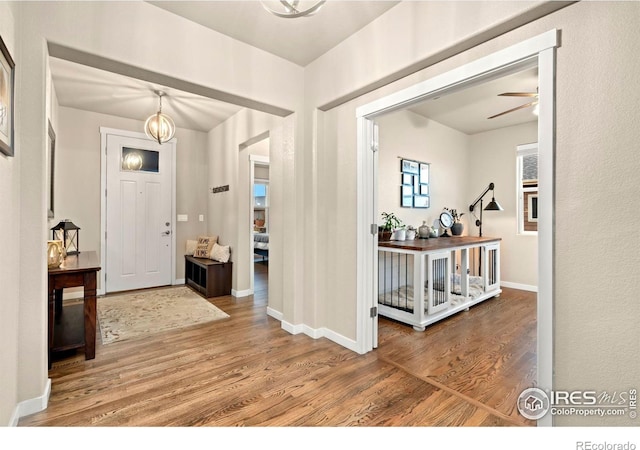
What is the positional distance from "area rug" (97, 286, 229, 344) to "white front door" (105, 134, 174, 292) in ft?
1.35

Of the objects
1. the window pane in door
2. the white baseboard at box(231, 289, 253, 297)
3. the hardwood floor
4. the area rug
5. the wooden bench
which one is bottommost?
the hardwood floor

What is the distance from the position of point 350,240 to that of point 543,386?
156 cm

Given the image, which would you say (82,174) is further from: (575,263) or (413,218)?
(575,263)

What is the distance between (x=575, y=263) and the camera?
1.45 metres

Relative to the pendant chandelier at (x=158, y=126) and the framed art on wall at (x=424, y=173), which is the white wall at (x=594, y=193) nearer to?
the framed art on wall at (x=424, y=173)

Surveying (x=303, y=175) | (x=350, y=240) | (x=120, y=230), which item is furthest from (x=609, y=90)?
(x=120, y=230)

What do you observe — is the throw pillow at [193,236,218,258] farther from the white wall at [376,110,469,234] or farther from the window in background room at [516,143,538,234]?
the window in background room at [516,143,538,234]

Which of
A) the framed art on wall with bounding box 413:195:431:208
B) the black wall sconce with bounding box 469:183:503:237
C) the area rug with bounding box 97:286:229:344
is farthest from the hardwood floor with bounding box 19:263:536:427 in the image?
the black wall sconce with bounding box 469:183:503:237

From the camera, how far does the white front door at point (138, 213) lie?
14.8 feet

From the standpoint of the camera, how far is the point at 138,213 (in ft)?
15.4

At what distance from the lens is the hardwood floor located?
5.65 feet

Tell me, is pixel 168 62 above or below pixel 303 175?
above

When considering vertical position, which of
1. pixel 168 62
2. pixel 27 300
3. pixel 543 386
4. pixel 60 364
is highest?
pixel 168 62
